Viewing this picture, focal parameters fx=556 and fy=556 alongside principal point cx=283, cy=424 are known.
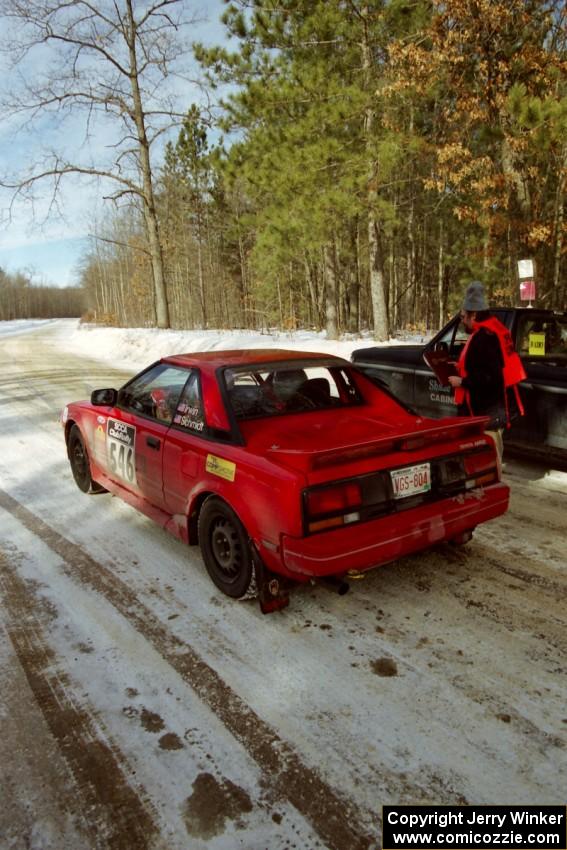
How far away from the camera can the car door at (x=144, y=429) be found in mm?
3763

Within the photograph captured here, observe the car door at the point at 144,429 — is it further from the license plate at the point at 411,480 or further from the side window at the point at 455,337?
the side window at the point at 455,337

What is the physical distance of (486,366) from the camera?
4297 mm

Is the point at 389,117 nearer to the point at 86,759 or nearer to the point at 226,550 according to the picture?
the point at 226,550

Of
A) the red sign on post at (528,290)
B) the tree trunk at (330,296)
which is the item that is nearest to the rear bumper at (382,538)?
the red sign on post at (528,290)

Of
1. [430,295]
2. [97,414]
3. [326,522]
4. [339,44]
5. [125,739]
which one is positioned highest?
[339,44]

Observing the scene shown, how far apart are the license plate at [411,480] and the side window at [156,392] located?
1.59 meters

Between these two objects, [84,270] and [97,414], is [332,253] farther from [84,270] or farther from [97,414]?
[84,270]

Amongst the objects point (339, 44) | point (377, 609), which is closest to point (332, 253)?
point (339, 44)

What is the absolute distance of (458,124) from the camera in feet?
42.1

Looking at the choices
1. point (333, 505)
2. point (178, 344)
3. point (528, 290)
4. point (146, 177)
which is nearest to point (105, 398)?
point (333, 505)

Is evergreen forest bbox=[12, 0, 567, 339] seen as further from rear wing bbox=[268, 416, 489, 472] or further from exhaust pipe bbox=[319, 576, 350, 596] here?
exhaust pipe bbox=[319, 576, 350, 596]

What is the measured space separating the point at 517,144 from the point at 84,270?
3121 inches

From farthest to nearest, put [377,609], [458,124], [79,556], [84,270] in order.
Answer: [84,270] → [458,124] → [79,556] → [377,609]

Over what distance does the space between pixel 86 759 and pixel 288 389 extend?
8.07 feet
